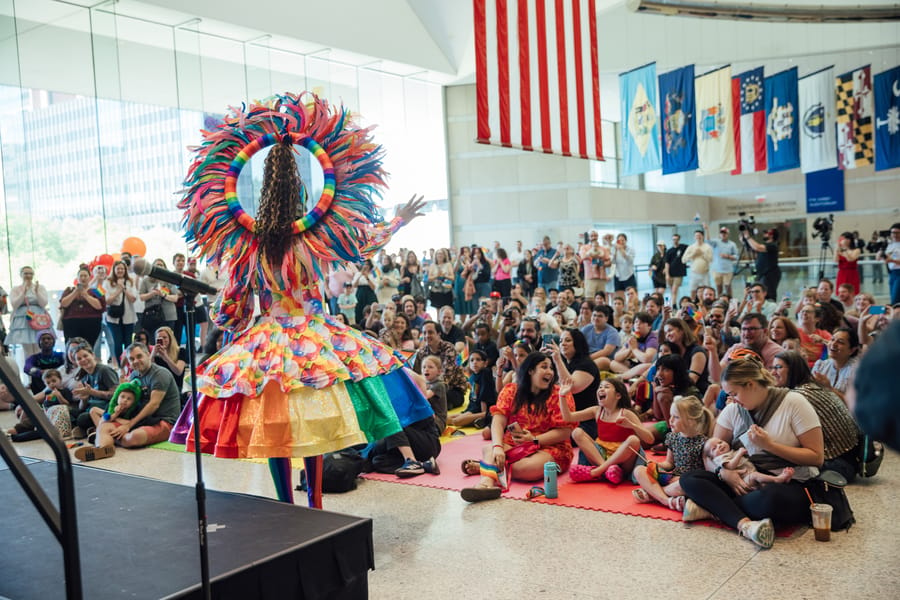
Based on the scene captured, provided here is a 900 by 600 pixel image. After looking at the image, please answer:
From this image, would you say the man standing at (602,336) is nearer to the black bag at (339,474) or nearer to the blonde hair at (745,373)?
the black bag at (339,474)

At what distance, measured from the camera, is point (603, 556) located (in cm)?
416

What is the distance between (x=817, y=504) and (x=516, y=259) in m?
12.6

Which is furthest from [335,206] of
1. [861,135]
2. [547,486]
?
[861,135]

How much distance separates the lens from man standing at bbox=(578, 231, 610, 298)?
45.0 feet

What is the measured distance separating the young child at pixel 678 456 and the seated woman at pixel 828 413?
52 cm

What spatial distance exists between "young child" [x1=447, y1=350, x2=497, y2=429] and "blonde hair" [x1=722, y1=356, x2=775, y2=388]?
3489 millimetres

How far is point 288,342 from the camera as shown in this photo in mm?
3979

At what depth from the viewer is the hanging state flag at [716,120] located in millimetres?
16750

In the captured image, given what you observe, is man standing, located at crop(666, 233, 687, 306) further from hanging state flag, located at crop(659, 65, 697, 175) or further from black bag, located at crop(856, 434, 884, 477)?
black bag, located at crop(856, 434, 884, 477)

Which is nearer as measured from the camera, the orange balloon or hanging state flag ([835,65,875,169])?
the orange balloon

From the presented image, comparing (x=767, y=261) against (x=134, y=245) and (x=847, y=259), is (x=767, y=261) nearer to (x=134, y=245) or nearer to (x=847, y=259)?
(x=847, y=259)

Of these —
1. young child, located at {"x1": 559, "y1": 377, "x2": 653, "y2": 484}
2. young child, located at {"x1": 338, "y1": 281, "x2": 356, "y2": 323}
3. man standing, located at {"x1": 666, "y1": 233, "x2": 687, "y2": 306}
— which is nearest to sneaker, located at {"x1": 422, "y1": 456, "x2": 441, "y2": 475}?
young child, located at {"x1": 559, "y1": 377, "x2": 653, "y2": 484}

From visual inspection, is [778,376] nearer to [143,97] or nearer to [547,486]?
[547,486]

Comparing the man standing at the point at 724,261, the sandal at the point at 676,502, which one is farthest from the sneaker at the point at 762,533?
the man standing at the point at 724,261
